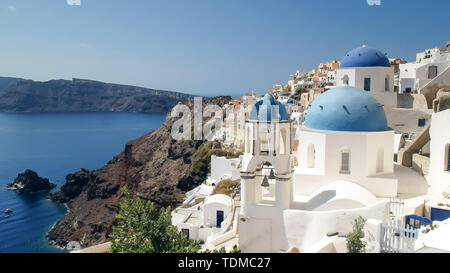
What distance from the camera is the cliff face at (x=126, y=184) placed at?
39.3 metres

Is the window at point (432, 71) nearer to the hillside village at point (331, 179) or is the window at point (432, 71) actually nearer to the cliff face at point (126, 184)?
the hillside village at point (331, 179)

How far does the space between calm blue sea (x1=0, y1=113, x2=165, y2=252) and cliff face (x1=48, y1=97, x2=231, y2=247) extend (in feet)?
8.46

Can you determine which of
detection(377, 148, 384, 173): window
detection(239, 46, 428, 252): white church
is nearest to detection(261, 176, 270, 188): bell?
detection(239, 46, 428, 252): white church

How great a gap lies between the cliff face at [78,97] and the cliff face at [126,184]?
3042 inches

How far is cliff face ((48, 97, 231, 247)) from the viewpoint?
3931 cm

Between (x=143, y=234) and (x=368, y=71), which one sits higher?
(x=368, y=71)

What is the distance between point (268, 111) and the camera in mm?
10078

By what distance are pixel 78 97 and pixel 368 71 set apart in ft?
503

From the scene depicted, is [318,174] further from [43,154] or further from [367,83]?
[43,154]

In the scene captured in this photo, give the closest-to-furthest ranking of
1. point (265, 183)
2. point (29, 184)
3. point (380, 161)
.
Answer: point (265, 183) → point (380, 161) → point (29, 184)

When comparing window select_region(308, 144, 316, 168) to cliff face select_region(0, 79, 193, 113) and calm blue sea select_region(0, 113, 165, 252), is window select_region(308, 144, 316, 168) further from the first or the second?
cliff face select_region(0, 79, 193, 113)

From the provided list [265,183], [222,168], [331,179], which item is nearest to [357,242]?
[265,183]
